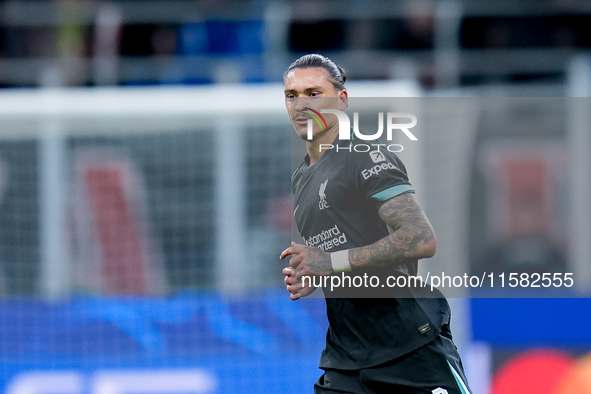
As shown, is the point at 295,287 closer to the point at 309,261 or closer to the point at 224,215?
the point at 309,261

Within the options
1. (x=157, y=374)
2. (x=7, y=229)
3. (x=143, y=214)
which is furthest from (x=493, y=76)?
(x=7, y=229)

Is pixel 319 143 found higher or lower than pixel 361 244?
higher

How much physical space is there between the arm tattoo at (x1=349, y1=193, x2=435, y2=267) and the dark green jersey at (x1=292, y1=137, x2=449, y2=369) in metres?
0.08

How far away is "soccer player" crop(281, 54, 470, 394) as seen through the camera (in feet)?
8.57

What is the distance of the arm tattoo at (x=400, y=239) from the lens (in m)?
2.57

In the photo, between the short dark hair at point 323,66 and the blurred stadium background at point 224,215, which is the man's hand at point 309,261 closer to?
the short dark hair at point 323,66

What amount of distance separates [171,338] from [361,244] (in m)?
3.64

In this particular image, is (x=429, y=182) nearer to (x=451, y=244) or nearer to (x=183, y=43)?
(x=451, y=244)

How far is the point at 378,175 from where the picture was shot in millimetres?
2678

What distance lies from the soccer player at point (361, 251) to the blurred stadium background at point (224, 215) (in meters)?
2.78

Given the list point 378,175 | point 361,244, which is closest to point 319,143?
point 378,175

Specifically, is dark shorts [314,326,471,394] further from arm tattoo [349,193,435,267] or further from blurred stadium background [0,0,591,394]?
blurred stadium background [0,0,591,394]

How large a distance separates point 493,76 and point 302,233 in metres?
5.19

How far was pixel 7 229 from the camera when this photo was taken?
21.1 feet
